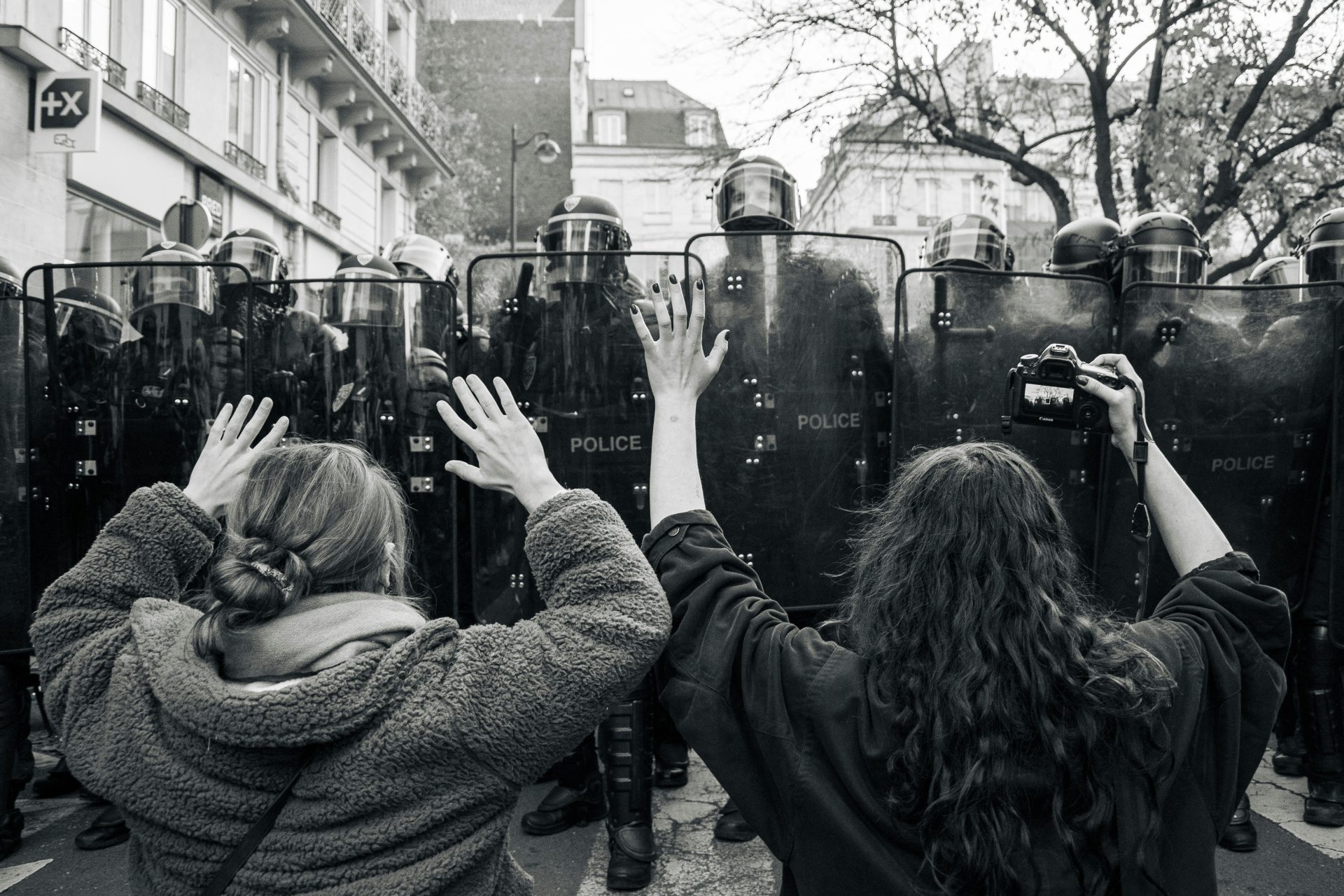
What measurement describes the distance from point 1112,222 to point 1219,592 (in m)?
3.86

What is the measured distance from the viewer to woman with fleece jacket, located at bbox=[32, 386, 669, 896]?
4.25 feet

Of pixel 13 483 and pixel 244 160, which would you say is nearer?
pixel 13 483

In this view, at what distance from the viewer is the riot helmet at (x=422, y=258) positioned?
509cm

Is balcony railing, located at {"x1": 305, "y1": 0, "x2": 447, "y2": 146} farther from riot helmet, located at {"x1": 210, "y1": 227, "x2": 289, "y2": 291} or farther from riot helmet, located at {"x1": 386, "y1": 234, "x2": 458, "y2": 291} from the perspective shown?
riot helmet, located at {"x1": 210, "y1": 227, "x2": 289, "y2": 291}

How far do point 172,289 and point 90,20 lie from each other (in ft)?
27.8

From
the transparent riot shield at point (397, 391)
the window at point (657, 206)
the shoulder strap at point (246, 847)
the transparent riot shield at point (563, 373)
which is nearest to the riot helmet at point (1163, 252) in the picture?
the transparent riot shield at point (563, 373)

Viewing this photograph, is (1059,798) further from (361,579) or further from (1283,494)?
(1283,494)

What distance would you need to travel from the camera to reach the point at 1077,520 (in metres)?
4.16

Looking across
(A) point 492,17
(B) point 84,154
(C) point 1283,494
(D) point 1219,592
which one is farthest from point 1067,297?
(A) point 492,17

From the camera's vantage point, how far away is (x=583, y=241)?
4293 mm

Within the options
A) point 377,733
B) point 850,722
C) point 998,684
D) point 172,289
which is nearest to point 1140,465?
point 998,684

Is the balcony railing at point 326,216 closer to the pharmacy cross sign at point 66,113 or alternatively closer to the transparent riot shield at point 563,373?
the pharmacy cross sign at point 66,113

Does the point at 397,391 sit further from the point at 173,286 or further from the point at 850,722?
the point at 850,722

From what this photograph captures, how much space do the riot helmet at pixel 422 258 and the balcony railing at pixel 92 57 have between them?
21.4ft
